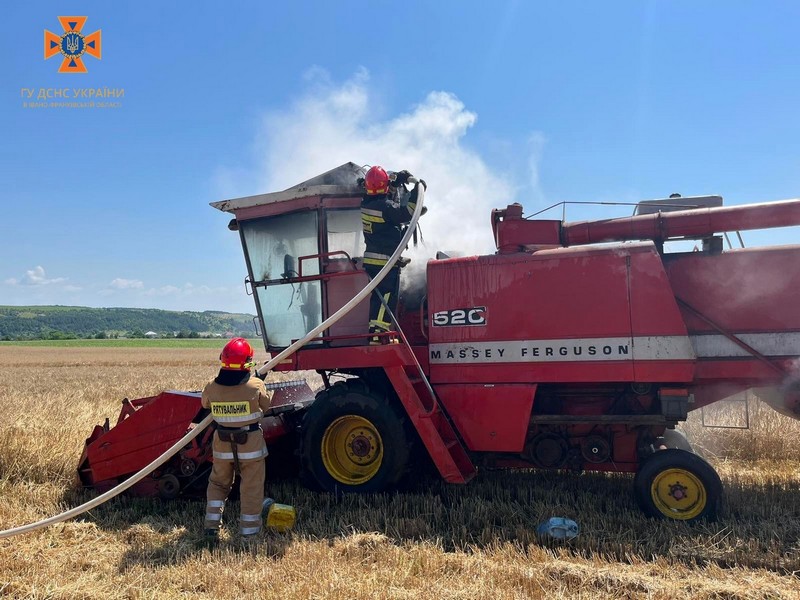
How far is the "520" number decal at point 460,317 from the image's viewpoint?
5.38 meters

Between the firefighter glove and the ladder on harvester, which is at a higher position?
the firefighter glove

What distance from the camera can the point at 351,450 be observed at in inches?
218

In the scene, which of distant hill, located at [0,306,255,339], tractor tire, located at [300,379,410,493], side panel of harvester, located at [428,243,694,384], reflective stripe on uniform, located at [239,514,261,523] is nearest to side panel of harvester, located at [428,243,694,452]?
side panel of harvester, located at [428,243,694,384]

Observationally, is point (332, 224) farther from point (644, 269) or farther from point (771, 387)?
point (771, 387)

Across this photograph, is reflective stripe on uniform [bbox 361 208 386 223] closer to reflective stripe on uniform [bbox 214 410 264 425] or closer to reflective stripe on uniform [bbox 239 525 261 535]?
reflective stripe on uniform [bbox 214 410 264 425]

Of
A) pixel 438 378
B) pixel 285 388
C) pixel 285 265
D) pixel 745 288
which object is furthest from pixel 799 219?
pixel 285 388

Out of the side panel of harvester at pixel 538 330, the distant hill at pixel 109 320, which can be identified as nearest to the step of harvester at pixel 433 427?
the side panel of harvester at pixel 538 330

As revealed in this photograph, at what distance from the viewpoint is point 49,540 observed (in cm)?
452

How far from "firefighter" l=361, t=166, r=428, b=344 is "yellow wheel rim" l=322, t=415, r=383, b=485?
0.82m

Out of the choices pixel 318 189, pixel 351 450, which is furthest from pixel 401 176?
pixel 351 450

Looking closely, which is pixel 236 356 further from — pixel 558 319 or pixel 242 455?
pixel 558 319

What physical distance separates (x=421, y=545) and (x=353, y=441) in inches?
57.2

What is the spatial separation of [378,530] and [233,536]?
3.75 feet

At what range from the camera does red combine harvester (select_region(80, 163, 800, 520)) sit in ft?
16.1
